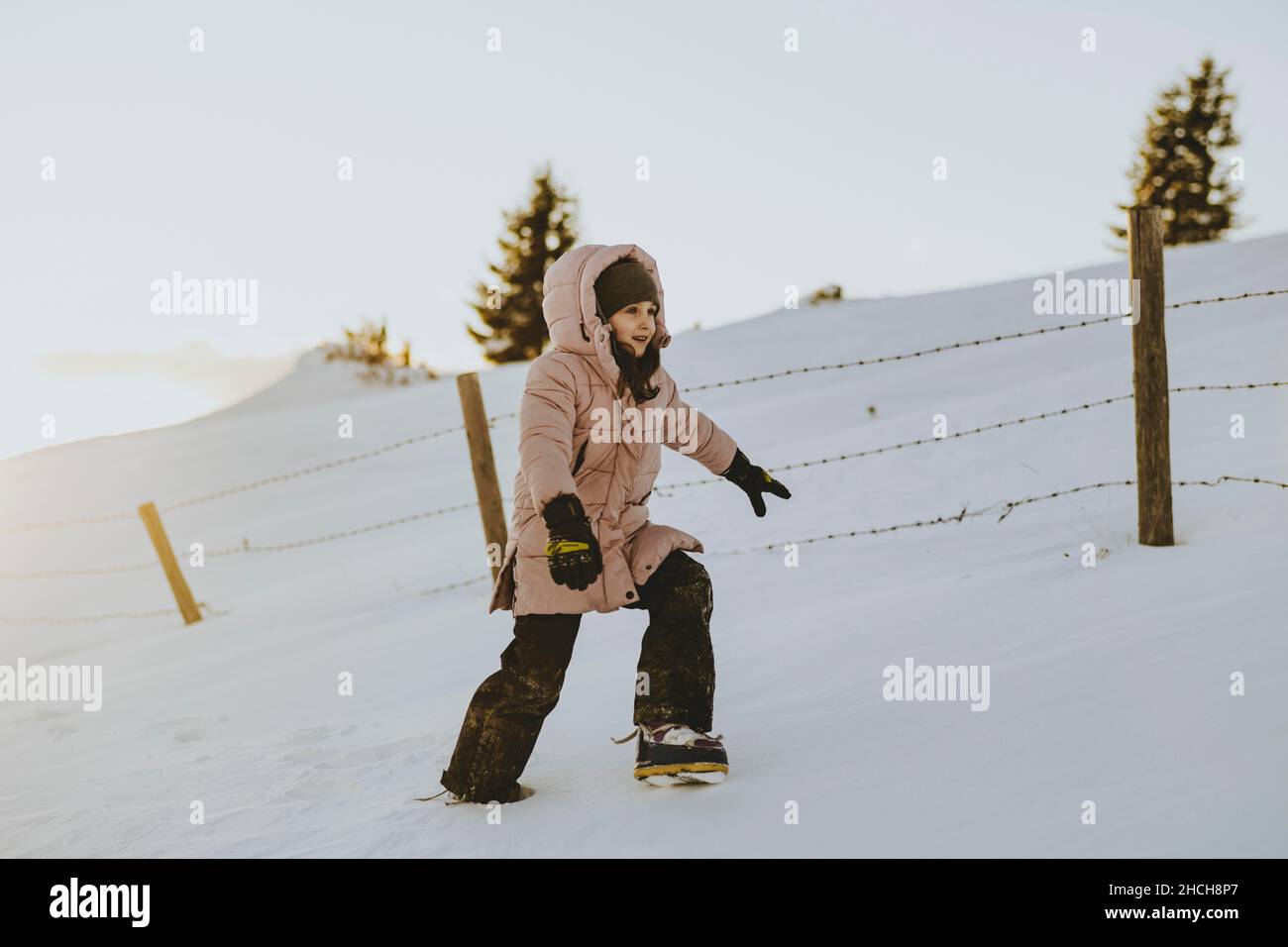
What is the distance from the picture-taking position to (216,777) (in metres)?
3.85

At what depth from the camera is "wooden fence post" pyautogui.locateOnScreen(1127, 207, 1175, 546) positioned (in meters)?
4.68

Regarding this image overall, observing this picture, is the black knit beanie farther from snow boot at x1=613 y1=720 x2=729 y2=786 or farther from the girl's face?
snow boot at x1=613 y1=720 x2=729 y2=786

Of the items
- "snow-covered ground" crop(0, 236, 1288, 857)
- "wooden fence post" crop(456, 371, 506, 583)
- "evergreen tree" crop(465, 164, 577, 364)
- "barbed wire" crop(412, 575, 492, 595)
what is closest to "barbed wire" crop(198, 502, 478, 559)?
"snow-covered ground" crop(0, 236, 1288, 857)

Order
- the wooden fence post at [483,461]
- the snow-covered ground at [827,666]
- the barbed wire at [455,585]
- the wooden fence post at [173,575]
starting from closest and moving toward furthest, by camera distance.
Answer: the snow-covered ground at [827,666] < the wooden fence post at [483,461] < the barbed wire at [455,585] < the wooden fence post at [173,575]

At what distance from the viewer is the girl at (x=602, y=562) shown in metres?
2.92

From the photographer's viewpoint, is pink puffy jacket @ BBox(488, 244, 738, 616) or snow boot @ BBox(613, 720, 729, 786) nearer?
snow boot @ BBox(613, 720, 729, 786)

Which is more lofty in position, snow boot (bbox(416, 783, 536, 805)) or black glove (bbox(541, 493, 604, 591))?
black glove (bbox(541, 493, 604, 591))

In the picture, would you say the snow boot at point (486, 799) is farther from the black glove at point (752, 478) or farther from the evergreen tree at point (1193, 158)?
the evergreen tree at point (1193, 158)

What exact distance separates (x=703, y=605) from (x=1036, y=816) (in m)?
1.13

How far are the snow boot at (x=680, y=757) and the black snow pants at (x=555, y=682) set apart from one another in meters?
0.05

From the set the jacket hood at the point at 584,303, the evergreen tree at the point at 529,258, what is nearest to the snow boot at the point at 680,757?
the jacket hood at the point at 584,303
